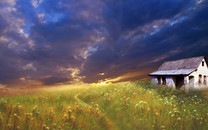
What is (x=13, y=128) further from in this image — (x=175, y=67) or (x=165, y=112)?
(x=175, y=67)

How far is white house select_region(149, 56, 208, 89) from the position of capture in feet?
74.6

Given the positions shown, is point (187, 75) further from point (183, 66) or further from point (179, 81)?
point (183, 66)

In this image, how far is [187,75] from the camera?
22359mm

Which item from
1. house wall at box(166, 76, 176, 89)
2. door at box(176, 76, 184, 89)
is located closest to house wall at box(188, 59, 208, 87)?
door at box(176, 76, 184, 89)

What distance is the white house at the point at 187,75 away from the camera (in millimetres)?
22750

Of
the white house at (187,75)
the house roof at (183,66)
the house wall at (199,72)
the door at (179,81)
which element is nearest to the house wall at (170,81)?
the white house at (187,75)

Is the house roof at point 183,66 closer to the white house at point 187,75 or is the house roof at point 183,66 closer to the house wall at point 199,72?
the white house at point 187,75

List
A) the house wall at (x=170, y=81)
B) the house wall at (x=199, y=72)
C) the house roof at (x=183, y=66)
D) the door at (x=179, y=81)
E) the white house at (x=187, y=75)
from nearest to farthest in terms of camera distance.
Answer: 1. the white house at (x=187, y=75)
2. the house wall at (x=199, y=72)
3. the house roof at (x=183, y=66)
4. the house wall at (x=170, y=81)
5. the door at (x=179, y=81)

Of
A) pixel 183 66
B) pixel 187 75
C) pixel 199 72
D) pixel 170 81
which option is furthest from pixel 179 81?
pixel 199 72

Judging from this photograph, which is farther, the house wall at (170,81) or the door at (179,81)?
the door at (179,81)

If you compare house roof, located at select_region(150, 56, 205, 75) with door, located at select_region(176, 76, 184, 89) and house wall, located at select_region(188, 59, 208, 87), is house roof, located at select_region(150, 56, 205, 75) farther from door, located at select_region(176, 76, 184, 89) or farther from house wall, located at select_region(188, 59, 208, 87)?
door, located at select_region(176, 76, 184, 89)

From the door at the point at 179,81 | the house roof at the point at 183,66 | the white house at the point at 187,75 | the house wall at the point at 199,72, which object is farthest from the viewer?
the door at the point at 179,81

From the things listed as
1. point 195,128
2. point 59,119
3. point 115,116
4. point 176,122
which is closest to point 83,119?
point 59,119

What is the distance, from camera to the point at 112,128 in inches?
300
